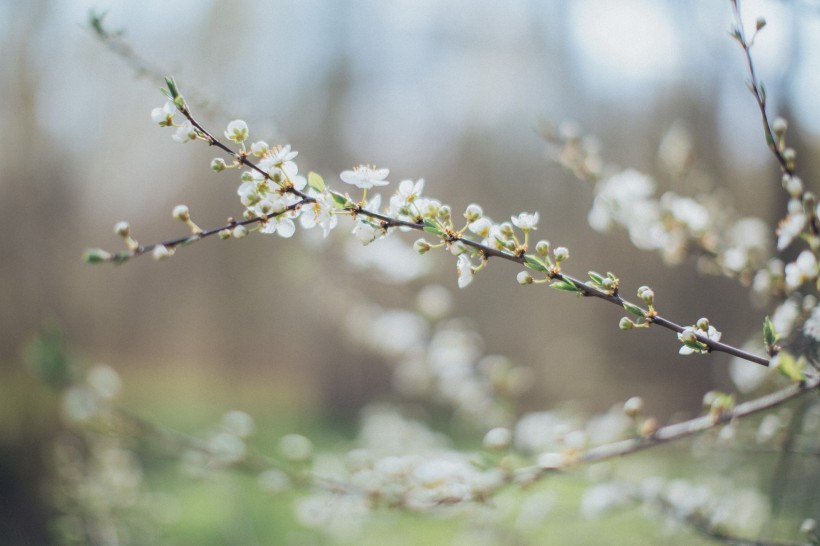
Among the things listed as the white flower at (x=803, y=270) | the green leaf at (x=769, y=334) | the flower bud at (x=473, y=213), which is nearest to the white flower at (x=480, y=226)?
the flower bud at (x=473, y=213)

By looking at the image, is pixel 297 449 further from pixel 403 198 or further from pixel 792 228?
pixel 792 228

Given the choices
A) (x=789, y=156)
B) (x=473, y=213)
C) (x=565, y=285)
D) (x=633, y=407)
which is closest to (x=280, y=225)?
(x=473, y=213)

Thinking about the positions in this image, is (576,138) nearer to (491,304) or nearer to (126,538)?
(126,538)

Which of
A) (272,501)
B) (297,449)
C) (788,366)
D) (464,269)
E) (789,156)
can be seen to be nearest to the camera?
(788,366)

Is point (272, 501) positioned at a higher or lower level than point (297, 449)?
higher

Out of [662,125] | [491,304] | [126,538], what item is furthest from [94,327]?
[662,125]

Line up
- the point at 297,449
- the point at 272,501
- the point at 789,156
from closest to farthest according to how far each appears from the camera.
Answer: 1. the point at 789,156
2. the point at 297,449
3. the point at 272,501

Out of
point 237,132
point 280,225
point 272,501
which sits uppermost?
point 272,501
